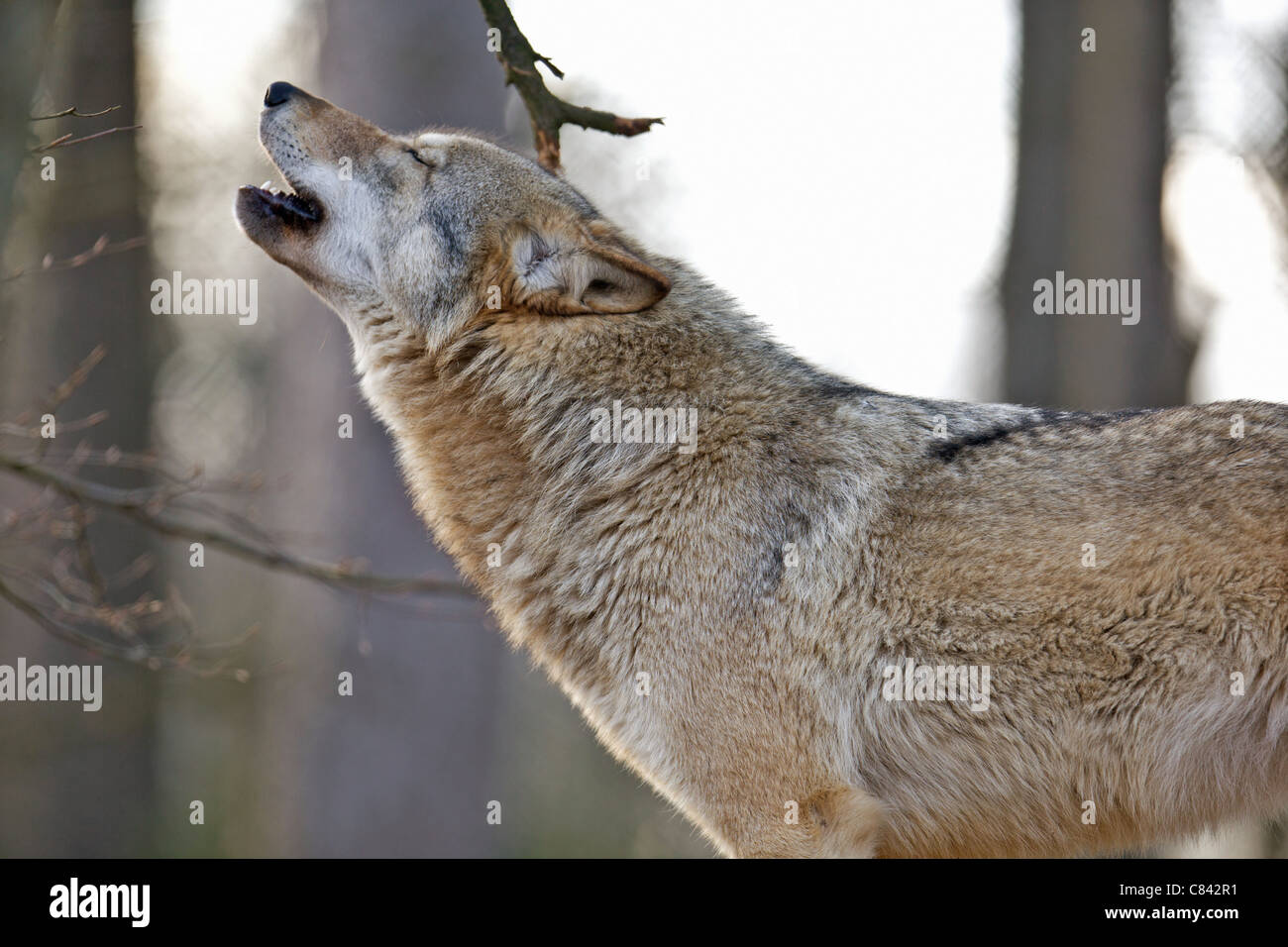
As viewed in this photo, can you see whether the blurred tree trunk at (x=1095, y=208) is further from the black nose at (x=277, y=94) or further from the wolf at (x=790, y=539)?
the black nose at (x=277, y=94)

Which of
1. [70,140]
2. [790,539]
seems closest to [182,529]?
[70,140]

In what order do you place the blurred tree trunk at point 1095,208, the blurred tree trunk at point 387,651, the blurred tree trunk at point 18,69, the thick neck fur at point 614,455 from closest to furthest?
the thick neck fur at point 614,455 → the blurred tree trunk at point 18,69 → the blurred tree trunk at point 1095,208 → the blurred tree trunk at point 387,651

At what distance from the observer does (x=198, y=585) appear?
55.4ft

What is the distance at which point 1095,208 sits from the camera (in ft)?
30.9

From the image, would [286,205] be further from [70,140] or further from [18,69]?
[18,69]

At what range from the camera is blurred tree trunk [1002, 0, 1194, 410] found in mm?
9195

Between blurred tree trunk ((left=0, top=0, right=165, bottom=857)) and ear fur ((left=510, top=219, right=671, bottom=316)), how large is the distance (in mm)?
8384

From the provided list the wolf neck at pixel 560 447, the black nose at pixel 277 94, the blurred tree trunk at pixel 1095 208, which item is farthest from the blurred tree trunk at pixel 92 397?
the blurred tree trunk at pixel 1095 208

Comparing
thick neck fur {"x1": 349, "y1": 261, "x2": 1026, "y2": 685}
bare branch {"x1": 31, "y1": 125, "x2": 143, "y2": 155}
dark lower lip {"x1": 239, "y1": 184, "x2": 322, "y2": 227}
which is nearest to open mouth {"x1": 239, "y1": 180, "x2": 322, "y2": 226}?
dark lower lip {"x1": 239, "y1": 184, "x2": 322, "y2": 227}

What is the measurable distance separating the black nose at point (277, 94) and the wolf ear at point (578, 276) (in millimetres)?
1065

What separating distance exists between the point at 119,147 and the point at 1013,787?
11.1 m

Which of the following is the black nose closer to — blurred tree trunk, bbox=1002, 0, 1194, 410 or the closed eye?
the closed eye

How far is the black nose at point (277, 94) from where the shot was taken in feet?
15.0

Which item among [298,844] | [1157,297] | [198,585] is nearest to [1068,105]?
[1157,297]
